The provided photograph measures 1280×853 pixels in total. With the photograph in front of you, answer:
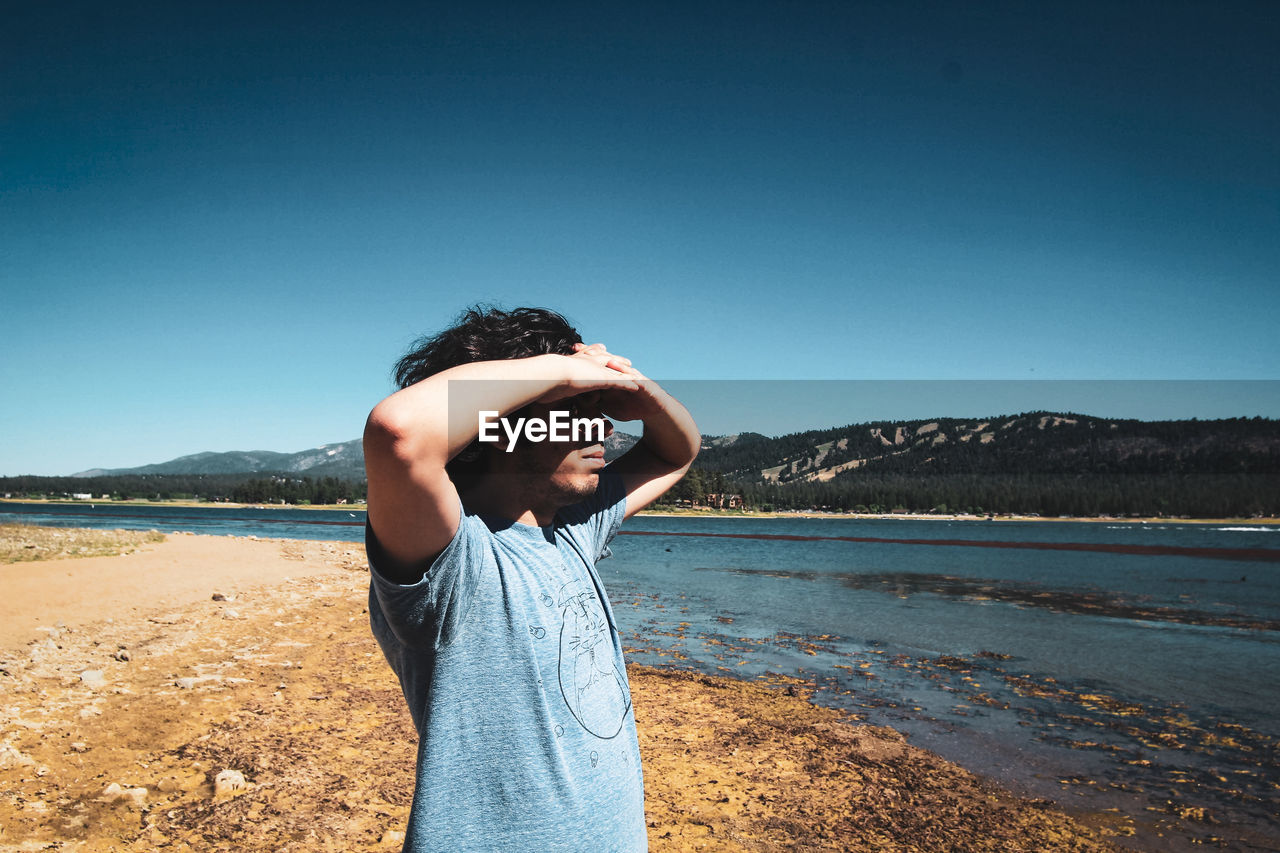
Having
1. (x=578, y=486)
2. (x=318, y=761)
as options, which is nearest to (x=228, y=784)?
(x=318, y=761)

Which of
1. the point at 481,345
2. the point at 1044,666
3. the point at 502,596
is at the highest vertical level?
the point at 481,345

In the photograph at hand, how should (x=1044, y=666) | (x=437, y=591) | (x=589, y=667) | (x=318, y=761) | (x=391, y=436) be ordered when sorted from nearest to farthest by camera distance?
(x=391, y=436) → (x=437, y=591) → (x=589, y=667) → (x=318, y=761) → (x=1044, y=666)

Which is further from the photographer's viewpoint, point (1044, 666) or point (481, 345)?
point (1044, 666)

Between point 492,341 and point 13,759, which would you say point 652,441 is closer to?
point 492,341

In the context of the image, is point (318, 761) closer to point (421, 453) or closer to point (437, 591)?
point (437, 591)

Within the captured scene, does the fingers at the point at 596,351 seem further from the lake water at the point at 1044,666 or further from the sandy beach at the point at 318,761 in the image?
the lake water at the point at 1044,666

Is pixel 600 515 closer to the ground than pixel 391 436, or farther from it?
closer to the ground

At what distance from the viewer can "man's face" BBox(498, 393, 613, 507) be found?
5.87ft

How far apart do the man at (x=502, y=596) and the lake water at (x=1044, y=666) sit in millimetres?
5746

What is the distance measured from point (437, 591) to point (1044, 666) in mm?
12965

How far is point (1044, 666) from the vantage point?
11.6m

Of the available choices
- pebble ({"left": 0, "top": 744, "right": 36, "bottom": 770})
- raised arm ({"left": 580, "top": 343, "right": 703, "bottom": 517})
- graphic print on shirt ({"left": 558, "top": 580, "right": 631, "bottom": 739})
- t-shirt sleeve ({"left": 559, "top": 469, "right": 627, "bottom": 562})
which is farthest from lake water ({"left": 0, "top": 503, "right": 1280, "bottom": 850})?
pebble ({"left": 0, "top": 744, "right": 36, "bottom": 770})

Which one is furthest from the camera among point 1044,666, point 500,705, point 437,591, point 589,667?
point 1044,666

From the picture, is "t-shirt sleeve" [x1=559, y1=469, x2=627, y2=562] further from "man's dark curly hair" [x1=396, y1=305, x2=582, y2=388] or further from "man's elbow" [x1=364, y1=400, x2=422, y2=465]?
"man's elbow" [x1=364, y1=400, x2=422, y2=465]
